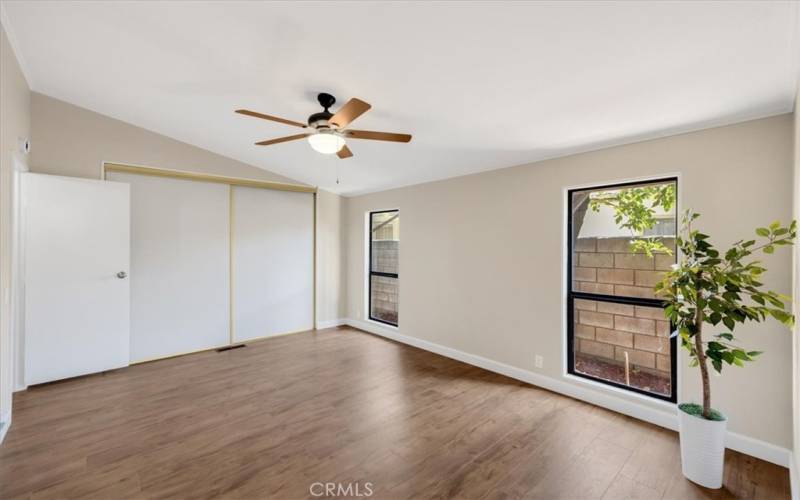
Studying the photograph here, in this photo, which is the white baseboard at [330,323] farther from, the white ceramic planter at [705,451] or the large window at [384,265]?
the white ceramic planter at [705,451]

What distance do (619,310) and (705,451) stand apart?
1199 millimetres

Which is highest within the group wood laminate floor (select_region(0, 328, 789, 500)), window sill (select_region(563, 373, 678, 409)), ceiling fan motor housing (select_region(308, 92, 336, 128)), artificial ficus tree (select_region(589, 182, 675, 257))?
ceiling fan motor housing (select_region(308, 92, 336, 128))

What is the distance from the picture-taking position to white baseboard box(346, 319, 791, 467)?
2240 mm

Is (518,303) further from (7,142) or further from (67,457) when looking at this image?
(7,142)

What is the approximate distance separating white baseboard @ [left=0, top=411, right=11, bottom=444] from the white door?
0.98 metres

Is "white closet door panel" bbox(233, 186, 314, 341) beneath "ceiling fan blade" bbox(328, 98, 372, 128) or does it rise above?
beneath

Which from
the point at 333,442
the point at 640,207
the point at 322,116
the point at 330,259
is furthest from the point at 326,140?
the point at 330,259

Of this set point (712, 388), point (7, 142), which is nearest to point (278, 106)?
point (7, 142)

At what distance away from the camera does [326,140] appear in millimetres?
2559

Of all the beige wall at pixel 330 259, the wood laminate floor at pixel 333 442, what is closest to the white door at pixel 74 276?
the wood laminate floor at pixel 333 442

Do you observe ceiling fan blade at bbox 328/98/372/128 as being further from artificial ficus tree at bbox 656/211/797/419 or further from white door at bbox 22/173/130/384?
white door at bbox 22/173/130/384

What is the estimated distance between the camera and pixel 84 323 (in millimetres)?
3525

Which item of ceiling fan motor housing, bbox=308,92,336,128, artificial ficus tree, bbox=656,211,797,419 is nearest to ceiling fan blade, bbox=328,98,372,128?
ceiling fan motor housing, bbox=308,92,336,128

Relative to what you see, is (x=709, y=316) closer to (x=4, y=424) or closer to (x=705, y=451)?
(x=705, y=451)
